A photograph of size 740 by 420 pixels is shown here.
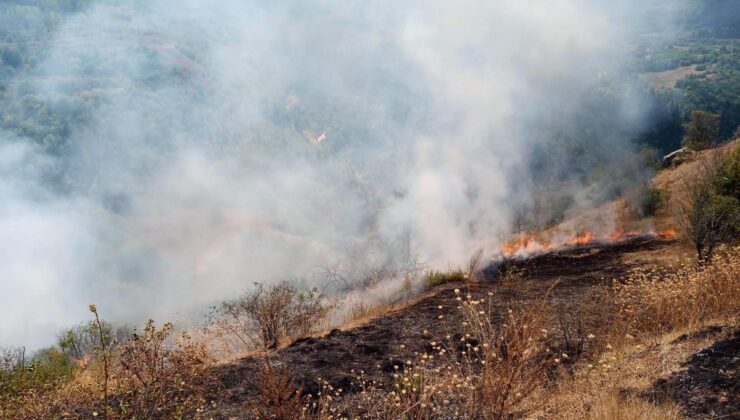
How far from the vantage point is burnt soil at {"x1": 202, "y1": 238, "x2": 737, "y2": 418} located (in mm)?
5492

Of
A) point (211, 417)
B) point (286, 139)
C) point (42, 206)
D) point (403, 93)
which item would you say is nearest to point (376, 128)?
point (403, 93)

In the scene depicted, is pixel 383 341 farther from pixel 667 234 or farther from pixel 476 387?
pixel 667 234

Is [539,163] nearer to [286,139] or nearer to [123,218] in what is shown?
[286,139]

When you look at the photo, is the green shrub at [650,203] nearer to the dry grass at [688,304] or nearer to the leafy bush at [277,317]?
the dry grass at [688,304]

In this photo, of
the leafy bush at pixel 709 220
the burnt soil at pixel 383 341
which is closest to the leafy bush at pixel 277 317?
the burnt soil at pixel 383 341

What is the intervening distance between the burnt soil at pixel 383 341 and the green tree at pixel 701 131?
2958 cm

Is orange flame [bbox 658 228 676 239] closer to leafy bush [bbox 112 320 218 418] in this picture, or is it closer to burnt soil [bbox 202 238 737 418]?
burnt soil [bbox 202 238 737 418]

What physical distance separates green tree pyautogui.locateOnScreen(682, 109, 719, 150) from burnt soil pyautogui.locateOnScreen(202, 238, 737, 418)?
29585 millimetres

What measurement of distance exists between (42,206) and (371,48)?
74.4 ft

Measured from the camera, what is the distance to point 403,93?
29141 mm

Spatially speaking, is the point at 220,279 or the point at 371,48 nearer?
the point at 220,279

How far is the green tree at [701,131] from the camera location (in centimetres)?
3578

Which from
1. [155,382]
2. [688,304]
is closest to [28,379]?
[155,382]

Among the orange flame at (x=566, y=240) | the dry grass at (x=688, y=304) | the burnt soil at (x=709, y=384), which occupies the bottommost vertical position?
the burnt soil at (x=709, y=384)
